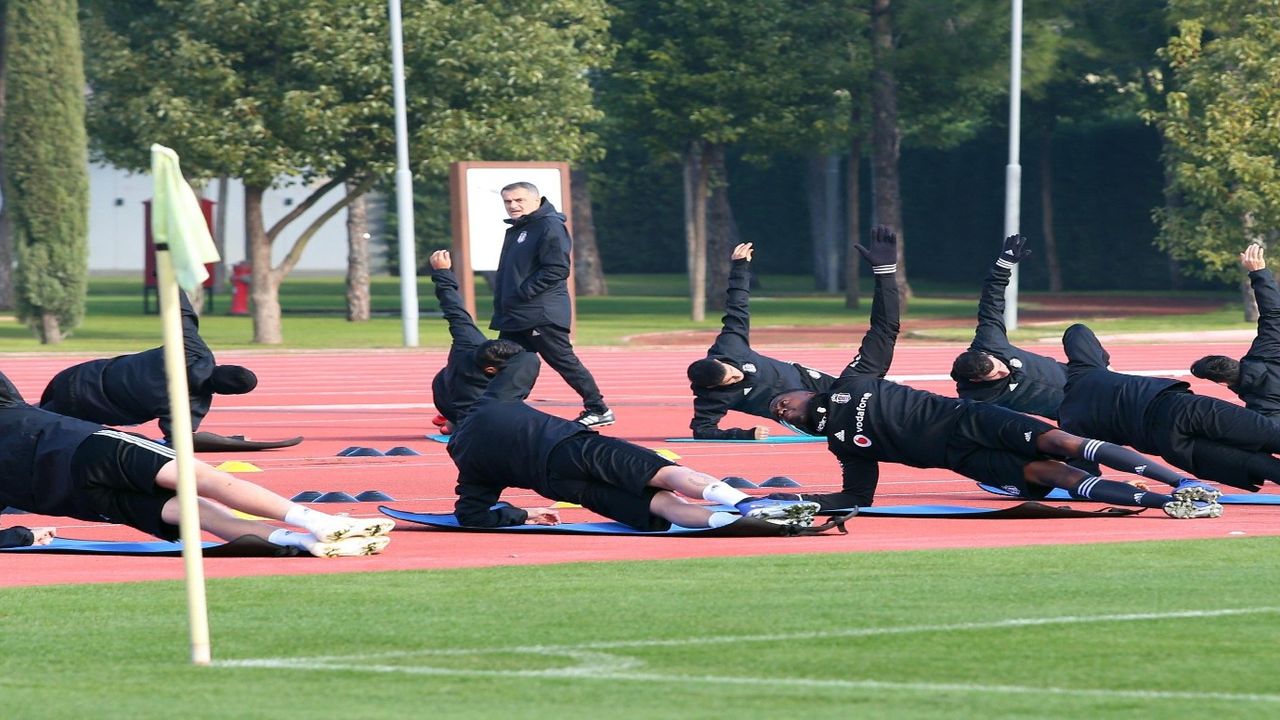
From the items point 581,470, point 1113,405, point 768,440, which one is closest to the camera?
point 581,470

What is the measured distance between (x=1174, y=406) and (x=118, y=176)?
6562 cm

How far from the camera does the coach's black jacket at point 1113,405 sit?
39.7 feet

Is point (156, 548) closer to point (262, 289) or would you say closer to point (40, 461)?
point (40, 461)

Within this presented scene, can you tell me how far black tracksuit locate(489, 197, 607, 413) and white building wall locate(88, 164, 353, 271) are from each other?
56.1 metres

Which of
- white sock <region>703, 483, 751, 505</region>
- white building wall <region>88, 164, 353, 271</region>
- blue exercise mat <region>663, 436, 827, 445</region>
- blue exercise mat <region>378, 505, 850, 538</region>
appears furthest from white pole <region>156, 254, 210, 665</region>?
white building wall <region>88, 164, 353, 271</region>

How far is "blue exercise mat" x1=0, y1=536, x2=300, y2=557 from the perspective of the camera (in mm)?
9961

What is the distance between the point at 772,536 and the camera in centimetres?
1069

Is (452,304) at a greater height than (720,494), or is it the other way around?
(452,304)

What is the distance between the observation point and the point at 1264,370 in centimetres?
1236

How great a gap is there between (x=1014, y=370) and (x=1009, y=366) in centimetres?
27

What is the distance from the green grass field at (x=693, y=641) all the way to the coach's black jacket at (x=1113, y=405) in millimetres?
2338

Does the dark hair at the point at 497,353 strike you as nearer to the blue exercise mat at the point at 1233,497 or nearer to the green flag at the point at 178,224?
the blue exercise mat at the point at 1233,497

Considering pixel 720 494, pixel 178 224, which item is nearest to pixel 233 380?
pixel 720 494

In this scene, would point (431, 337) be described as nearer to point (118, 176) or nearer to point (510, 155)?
point (510, 155)
